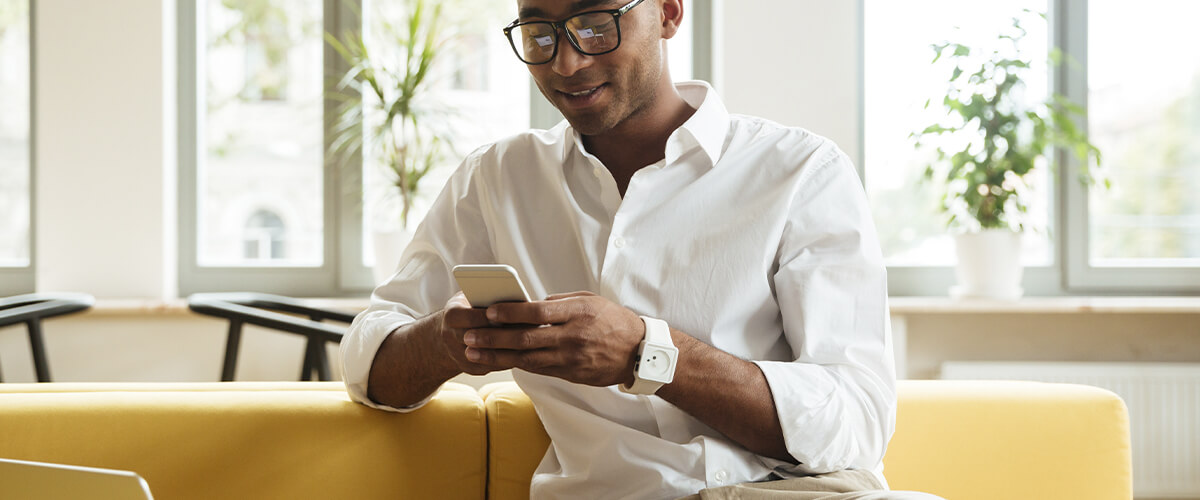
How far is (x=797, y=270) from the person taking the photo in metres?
1.27

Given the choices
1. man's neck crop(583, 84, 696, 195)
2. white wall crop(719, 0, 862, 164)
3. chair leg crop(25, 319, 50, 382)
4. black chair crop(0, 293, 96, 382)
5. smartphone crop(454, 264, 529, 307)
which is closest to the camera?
smartphone crop(454, 264, 529, 307)

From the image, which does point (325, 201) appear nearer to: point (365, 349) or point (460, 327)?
point (365, 349)

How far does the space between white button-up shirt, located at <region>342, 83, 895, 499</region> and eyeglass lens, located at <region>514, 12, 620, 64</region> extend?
166 mm

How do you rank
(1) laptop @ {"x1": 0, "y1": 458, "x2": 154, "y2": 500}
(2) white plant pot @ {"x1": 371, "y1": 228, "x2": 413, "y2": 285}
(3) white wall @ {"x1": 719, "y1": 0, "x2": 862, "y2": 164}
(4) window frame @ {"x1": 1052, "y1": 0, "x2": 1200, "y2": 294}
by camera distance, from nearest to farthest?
(1) laptop @ {"x1": 0, "y1": 458, "x2": 154, "y2": 500}, (2) white plant pot @ {"x1": 371, "y1": 228, "x2": 413, "y2": 285}, (3) white wall @ {"x1": 719, "y1": 0, "x2": 862, "y2": 164}, (4) window frame @ {"x1": 1052, "y1": 0, "x2": 1200, "y2": 294}

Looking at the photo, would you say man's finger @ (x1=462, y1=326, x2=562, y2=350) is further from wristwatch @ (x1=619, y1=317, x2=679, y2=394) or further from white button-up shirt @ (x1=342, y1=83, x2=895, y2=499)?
white button-up shirt @ (x1=342, y1=83, x2=895, y2=499)

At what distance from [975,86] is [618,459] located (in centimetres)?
255

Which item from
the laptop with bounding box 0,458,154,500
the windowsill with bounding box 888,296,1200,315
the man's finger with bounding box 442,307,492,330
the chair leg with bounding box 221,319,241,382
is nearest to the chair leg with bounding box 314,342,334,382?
the chair leg with bounding box 221,319,241,382

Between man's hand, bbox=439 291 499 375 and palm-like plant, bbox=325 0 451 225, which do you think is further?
palm-like plant, bbox=325 0 451 225

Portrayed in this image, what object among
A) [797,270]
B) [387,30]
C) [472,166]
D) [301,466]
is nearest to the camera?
[797,270]

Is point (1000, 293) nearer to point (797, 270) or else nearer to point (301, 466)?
point (797, 270)

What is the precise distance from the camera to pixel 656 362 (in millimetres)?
1110

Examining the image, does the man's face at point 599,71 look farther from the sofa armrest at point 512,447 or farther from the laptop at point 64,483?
the laptop at point 64,483

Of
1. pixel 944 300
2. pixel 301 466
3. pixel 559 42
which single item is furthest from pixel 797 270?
pixel 944 300

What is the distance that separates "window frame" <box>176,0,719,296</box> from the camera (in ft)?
11.8
